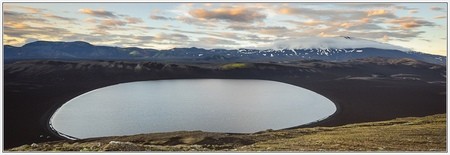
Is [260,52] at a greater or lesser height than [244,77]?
greater

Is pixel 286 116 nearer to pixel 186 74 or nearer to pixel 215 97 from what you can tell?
pixel 215 97

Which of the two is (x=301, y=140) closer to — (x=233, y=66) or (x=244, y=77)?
(x=244, y=77)

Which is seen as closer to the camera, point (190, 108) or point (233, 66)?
point (190, 108)

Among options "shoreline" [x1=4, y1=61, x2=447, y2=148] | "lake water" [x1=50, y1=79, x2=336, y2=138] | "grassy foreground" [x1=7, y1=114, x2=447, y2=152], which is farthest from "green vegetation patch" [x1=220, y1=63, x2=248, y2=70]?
"grassy foreground" [x1=7, y1=114, x2=447, y2=152]

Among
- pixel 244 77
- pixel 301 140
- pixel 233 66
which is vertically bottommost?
pixel 301 140

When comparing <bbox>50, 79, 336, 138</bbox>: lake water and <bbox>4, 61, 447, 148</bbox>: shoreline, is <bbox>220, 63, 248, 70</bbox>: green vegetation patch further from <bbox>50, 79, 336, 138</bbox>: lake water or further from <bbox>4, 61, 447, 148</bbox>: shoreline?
<bbox>50, 79, 336, 138</bbox>: lake water

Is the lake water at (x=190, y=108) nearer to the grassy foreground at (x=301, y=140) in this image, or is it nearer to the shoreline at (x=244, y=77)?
the shoreline at (x=244, y=77)

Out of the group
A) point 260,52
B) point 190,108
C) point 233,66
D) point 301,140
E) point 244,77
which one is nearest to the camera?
point 301,140

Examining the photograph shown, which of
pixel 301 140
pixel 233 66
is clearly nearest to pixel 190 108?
pixel 233 66
